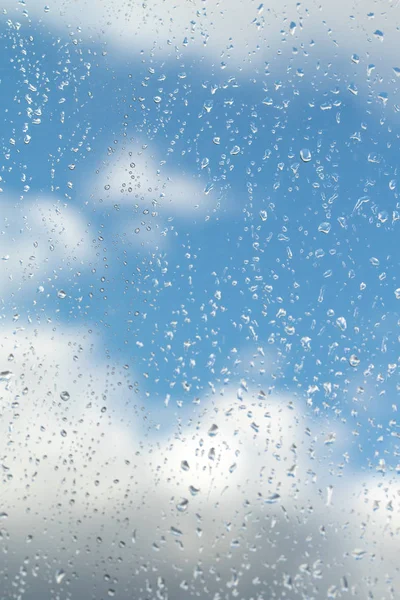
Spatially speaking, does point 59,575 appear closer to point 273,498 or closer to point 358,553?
point 273,498

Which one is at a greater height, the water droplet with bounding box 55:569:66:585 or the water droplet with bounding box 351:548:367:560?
the water droplet with bounding box 351:548:367:560

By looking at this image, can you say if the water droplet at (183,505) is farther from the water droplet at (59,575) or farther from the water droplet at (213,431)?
the water droplet at (59,575)

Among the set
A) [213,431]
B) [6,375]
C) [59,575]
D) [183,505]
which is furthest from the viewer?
[6,375]

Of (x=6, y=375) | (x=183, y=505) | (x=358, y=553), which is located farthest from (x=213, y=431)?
(x=6, y=375)

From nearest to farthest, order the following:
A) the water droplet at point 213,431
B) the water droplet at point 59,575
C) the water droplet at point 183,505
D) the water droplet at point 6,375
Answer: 1. the water droplet at point 59,575
2. the water droplet at point 183,505
3. the water droplet at point 213,431
4. the water droplet at point 6,375

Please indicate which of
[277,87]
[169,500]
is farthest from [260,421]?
[277,87]

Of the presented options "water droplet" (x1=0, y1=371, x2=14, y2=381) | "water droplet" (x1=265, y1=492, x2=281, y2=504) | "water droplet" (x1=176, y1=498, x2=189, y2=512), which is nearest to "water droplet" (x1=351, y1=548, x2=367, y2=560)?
"water droplet" (x1=265, y1=492, x2=281, y2=504)

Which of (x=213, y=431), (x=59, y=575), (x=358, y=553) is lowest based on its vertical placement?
(x=59, y=575)

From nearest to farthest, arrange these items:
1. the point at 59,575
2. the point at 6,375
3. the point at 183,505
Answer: the point at 59,575 < the point at 183,505 < the point at 6,375

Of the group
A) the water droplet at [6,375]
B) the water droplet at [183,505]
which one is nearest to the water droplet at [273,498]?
the water droplet at [183,505]

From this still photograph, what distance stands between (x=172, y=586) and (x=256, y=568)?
25 centimetres

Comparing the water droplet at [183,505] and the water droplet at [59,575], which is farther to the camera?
the water droplet at [183,505]

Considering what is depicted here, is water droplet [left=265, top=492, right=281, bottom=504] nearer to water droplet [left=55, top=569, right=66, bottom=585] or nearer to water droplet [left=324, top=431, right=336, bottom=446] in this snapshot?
water droplet [left=324, top=431, right=336, bottom=446]

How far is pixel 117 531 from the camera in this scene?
1950 mm
